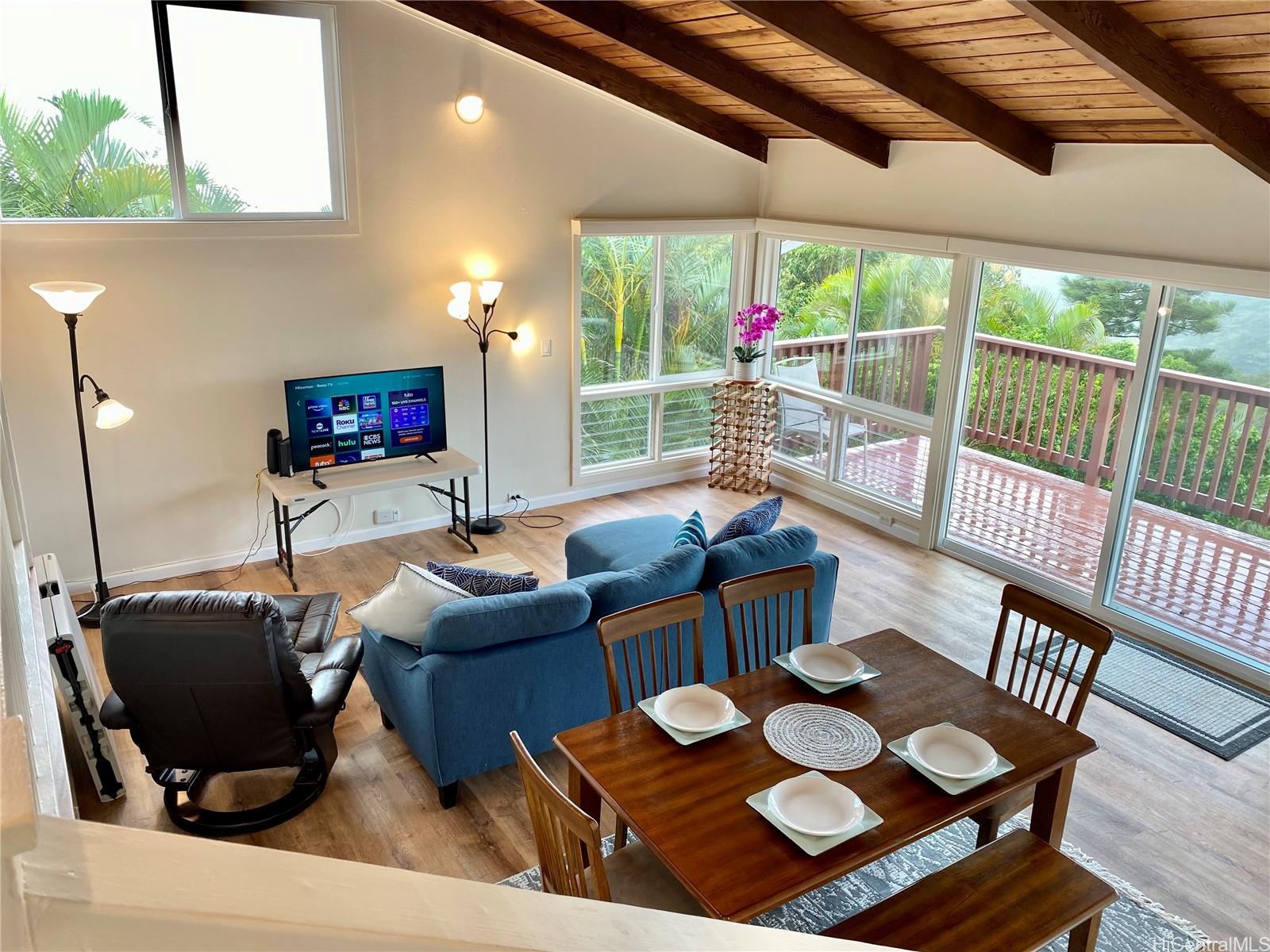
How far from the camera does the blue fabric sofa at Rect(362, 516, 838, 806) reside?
338 centimetres

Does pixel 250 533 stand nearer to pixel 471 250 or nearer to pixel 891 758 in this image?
pixel 471 250

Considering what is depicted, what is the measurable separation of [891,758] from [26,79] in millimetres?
4906

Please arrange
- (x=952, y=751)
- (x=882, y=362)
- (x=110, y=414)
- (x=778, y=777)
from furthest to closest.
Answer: (x=882, y=362)
(x=110, y=414)
(x=952, y=751)
(x=778, y=777)

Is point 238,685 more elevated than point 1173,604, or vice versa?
point 238,685

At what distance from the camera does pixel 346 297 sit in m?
5.58

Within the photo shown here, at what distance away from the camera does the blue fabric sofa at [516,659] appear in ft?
11.1


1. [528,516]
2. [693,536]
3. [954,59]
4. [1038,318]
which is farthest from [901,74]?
[528,516]

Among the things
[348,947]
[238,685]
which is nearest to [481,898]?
[348,947]

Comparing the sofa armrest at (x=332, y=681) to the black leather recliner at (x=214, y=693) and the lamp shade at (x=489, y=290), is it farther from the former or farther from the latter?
the lamp shade at (x=489, y=290)

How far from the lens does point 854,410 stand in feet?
21.6

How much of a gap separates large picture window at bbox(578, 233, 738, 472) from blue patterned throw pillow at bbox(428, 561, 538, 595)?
3.12 metres

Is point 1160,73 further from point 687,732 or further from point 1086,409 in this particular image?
point 687,732

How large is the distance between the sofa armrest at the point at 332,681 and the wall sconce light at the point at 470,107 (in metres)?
3.39

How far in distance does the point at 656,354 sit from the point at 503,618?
12.8 ft
